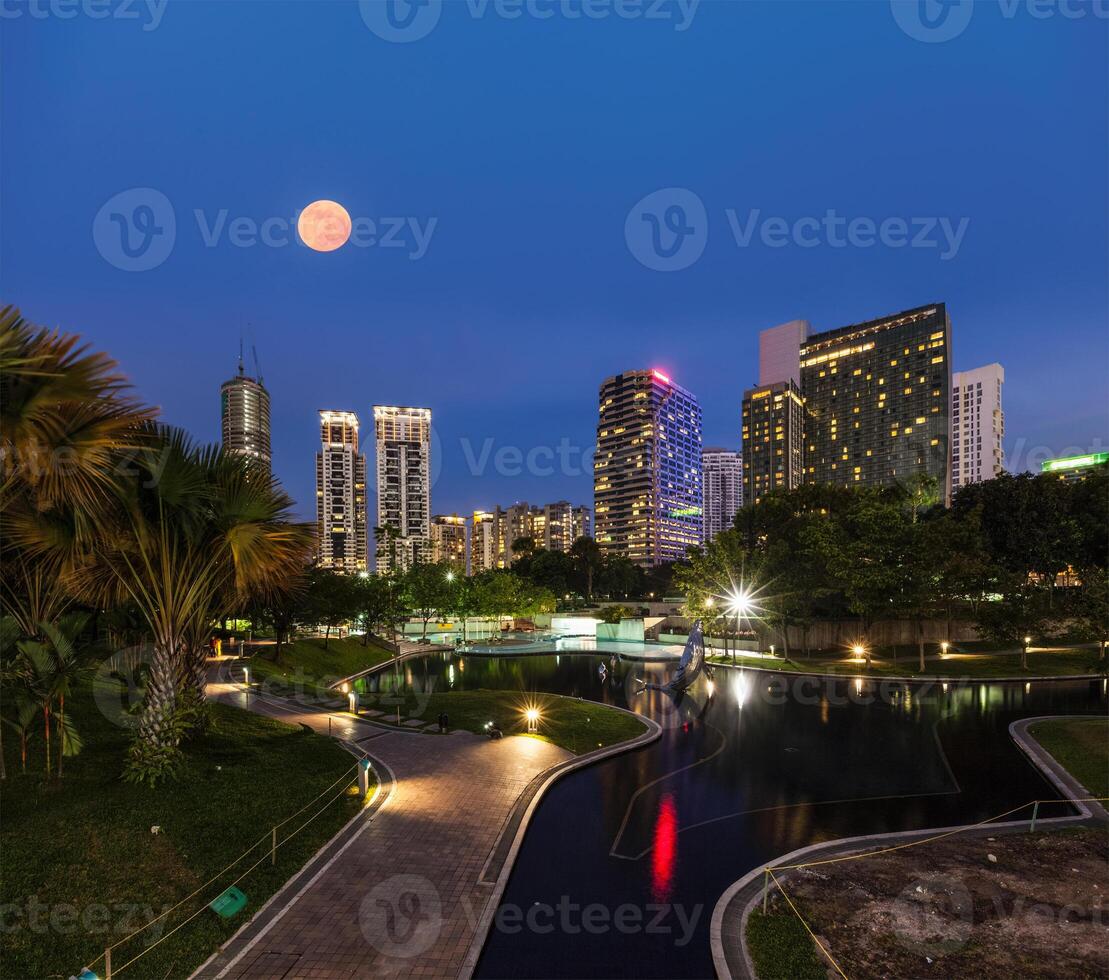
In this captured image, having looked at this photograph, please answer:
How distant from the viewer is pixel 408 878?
1145 cm

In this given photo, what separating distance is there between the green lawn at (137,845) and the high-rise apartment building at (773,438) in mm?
164297

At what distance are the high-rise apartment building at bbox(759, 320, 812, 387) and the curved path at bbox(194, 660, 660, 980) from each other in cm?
17757

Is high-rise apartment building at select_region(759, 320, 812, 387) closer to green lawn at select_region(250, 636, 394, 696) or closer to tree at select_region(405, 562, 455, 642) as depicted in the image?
tree at select_region(405, 562, 455, 642)

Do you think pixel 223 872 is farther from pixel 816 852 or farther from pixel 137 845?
pixel 816 852

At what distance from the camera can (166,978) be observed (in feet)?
27.5

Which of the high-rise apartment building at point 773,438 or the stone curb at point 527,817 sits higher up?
the high-rise apartment building at point 773,438

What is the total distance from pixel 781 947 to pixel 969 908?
13.5ft

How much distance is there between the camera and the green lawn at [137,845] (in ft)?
29.5

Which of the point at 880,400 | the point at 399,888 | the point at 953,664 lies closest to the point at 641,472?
the point at 880,400

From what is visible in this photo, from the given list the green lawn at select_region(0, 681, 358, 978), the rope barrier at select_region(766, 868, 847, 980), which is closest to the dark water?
the rope barrier at select_region(766, 868, 847, 980)

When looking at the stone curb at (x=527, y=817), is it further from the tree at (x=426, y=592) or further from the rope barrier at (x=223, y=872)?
the tree at (x=426, y=592)

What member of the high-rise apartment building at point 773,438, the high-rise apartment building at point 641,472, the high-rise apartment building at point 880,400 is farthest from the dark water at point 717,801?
the high-rise apartment building at point 641,472

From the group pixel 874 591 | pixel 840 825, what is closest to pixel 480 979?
pixel 840 825

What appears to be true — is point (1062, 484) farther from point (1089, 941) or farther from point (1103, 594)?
point (1089, 941)
